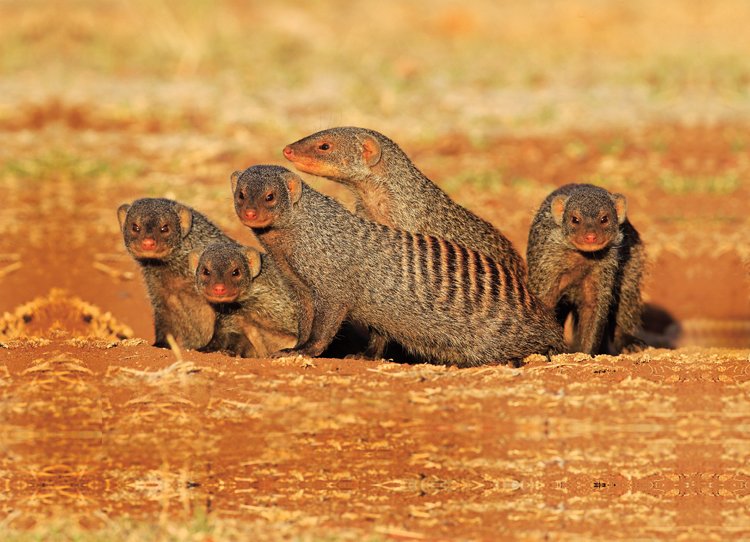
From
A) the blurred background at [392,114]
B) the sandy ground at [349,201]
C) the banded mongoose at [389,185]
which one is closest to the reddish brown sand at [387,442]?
the sandy ground at [349,201]

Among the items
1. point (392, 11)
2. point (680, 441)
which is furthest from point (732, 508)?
point (392, 11)

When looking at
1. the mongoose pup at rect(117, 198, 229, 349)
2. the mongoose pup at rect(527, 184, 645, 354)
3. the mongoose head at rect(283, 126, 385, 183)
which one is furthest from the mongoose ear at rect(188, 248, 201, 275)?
the mongoose pup at rect(527, 184, 645, 354)

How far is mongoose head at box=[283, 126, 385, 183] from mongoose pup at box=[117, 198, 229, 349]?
61 centimetres

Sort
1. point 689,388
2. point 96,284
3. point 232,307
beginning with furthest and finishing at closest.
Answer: point 96,284
point 232,307
point 689,388

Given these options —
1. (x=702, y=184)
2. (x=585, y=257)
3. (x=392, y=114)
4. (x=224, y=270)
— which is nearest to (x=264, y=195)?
(x=224, y=270)

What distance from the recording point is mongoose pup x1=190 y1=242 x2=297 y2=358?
498cm

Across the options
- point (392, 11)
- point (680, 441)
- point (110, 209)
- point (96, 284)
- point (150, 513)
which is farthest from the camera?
point (392, 11)

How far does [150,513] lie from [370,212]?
2.36m

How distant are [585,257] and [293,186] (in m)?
1.43

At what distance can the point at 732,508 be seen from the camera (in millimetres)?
3629

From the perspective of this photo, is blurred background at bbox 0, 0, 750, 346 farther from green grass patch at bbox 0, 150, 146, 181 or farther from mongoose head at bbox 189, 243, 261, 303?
mongoose head at bbox 189, 243, 261, 303

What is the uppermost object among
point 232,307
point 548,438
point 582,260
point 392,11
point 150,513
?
point 392,11

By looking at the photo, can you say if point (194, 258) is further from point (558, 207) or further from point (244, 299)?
point (558, 207)

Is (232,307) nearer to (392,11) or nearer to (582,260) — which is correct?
(582,260)
